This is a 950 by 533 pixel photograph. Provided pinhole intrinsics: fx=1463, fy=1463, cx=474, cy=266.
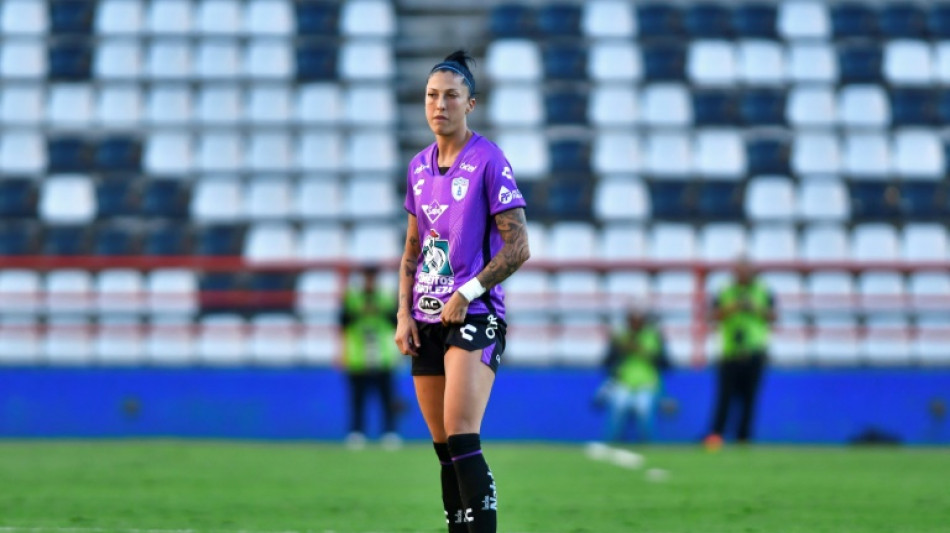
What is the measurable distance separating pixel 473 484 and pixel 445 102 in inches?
52.5

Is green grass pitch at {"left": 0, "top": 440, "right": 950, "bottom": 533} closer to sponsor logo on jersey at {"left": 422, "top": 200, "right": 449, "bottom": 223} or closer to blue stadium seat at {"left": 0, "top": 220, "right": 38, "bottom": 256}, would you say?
sponsor logo on jersey at {"left": 422, "top": 200, "right": 449, "bottom": 223}

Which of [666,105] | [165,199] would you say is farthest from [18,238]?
[666,105]

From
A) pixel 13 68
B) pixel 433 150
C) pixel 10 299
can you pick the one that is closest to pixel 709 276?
pixel 10 299

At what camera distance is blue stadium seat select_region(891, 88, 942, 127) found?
20750mm

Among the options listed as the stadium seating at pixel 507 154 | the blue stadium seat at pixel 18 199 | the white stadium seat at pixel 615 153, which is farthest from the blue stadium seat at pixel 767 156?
the blue stadium seat at pixel 18 199

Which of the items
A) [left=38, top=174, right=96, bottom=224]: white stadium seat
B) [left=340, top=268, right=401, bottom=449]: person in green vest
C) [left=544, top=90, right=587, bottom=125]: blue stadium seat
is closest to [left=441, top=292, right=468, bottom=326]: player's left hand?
[left=340, top=268, right=401, bottom=449]: person in green vest

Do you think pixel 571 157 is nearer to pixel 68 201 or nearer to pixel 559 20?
pixel 559 20

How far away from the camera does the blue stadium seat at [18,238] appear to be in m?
19.4

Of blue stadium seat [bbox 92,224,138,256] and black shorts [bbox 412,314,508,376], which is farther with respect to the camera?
blue stadium seat [bbox 92,224,138,256]

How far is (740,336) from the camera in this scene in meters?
16.1

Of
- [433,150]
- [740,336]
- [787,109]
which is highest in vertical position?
[787,109]

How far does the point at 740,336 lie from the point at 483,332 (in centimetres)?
1136

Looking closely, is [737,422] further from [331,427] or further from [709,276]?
[331,427]

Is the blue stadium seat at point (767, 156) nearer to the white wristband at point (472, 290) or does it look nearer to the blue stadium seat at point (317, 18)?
the blue stadium seat at point (317, 18)
